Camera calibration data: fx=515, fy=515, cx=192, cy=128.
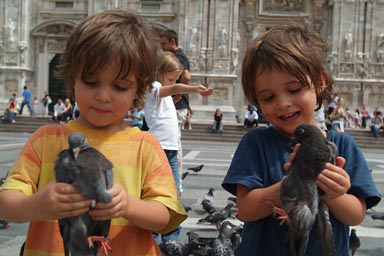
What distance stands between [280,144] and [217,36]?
22.6 metres

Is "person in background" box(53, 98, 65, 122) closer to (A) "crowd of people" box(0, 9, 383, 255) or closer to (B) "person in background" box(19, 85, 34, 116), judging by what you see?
(B) "person in background" box(19, 85, 34, 116)

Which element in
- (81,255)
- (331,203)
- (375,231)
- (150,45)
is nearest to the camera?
(81,255)

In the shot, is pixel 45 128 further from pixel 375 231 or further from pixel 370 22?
pixel 370 22

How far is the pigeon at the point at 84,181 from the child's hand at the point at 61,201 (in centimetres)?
2

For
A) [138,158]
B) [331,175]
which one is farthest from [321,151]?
[138,158]

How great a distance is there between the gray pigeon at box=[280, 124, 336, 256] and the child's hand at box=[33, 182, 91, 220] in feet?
2.11

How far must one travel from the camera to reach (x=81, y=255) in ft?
5.33

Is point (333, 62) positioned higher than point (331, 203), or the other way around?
point (333, 62)

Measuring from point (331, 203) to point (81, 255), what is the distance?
2.86 feet

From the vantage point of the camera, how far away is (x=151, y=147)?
205cm

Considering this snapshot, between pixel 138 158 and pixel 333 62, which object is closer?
pixel 138 158

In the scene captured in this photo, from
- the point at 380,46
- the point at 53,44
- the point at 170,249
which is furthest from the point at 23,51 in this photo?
the point at 170,249

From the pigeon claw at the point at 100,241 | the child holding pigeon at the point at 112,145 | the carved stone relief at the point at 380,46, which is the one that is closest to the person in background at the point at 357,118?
the carved stone relief at the point at 380,46

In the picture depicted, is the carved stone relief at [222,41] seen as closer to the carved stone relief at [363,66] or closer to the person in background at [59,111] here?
the carved stone relief at [363,66]
